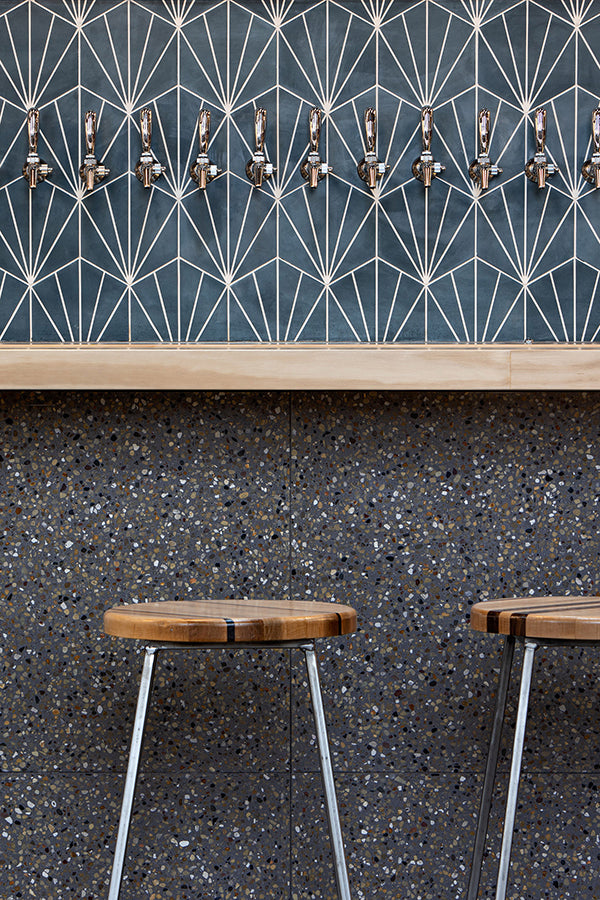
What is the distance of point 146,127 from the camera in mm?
1956

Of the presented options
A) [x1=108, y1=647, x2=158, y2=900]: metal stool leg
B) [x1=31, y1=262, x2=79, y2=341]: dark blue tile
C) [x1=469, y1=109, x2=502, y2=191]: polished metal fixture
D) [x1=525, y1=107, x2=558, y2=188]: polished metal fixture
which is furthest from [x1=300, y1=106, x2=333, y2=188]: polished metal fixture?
[x1=108, y1=647, x2=158, y2=900]: metal stool leg

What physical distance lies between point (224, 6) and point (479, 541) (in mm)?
1317

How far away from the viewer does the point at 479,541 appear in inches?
69.6

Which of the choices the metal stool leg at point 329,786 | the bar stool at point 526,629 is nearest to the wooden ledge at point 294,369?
the bar stool at point 526,629

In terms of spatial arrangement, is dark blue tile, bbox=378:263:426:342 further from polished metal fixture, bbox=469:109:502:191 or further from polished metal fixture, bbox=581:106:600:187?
polished metal fixture, bbox=581:106:600:187

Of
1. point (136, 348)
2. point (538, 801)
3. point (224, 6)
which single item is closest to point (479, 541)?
point (538, 801)

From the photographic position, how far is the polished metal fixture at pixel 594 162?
197cm

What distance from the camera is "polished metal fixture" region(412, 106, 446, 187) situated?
1973 millimetres

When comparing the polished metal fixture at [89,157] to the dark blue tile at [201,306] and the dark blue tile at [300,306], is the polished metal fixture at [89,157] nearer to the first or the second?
the dark blue tile at [201,306]

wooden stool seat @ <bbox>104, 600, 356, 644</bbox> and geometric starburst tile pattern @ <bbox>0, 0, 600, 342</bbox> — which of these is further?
geometric starburst tile pattern @ <bbox>0, 0, 600, 342</bbox>

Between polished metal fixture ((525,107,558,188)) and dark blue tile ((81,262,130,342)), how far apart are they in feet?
3.02

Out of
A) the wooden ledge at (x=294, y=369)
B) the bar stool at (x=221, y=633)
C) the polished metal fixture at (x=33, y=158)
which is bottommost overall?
the bar stool at (x=221, y=633)

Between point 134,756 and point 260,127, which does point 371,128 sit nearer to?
point 260,127

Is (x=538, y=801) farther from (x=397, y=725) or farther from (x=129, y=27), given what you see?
(x=129, y=27)
